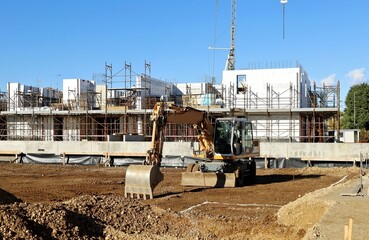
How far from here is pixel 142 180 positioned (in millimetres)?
16938

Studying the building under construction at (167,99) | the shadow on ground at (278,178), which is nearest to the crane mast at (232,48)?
the building under construction at (167,99)

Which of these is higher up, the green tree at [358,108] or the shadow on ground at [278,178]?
the green tree at [358,108]

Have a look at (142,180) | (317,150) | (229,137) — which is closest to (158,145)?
(142,180)

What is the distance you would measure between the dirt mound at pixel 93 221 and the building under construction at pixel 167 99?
904 inches

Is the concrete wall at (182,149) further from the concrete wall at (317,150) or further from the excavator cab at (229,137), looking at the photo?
the excavator cab at (229,137)

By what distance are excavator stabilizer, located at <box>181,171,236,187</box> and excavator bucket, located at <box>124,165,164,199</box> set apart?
3.28 meters

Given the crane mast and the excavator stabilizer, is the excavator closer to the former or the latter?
the excavator stabilizer

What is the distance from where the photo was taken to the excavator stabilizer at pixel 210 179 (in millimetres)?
20078

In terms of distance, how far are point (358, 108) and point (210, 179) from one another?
5185cm

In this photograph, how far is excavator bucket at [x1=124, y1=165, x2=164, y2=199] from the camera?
16.8 m

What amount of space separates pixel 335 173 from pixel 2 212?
21548 millimetres

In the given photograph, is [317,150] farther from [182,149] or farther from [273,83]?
[273,83]

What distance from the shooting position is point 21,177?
2569 cm

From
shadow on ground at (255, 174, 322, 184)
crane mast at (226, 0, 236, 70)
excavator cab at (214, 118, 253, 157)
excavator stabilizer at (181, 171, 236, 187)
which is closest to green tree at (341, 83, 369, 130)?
crane mast at (226, 0, 236, 70)
